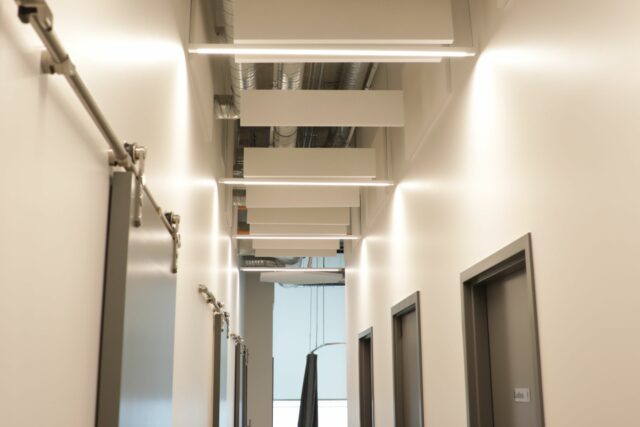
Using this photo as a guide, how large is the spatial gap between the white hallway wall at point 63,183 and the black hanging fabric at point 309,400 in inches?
309

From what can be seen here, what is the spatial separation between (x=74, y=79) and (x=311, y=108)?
330 cm

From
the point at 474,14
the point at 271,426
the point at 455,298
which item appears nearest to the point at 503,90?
the point at 474,14

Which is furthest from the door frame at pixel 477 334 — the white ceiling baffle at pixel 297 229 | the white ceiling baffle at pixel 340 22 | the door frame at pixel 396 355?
the white ceiling baffle at pixel 297 229

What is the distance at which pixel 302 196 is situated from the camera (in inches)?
266

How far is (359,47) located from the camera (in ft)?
11.3

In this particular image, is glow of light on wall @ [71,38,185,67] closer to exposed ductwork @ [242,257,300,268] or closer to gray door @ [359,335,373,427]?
gray door @ [359,335,373,427]

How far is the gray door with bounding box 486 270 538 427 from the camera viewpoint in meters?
3.10

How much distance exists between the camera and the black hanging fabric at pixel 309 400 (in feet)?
33.8

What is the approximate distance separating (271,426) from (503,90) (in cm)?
979

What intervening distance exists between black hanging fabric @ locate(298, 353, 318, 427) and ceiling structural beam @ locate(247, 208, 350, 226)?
354cm

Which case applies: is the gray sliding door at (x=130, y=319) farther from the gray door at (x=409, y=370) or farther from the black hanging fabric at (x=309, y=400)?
the black hanging fabric at (x=309, y=400)

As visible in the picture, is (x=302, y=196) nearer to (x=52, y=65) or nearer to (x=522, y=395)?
(x=522, y=395)

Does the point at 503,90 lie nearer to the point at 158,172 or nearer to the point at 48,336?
the point at 158,172

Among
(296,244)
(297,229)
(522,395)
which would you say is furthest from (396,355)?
(296,244)
